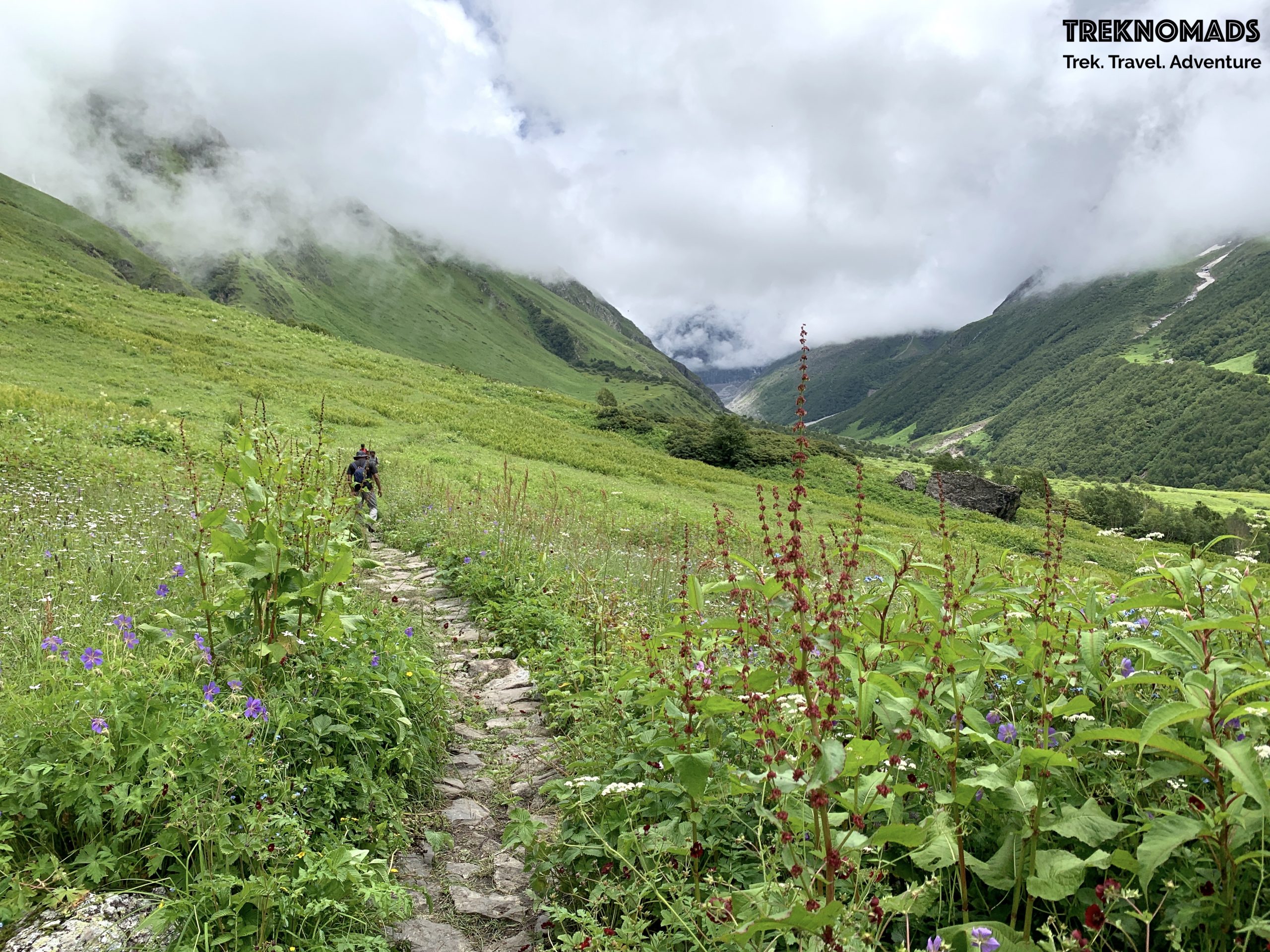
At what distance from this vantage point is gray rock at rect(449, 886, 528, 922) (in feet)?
12.5

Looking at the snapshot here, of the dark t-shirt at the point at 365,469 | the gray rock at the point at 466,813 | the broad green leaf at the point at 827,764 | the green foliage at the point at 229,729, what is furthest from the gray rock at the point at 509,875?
the dark t-shirt at the point at 365,469

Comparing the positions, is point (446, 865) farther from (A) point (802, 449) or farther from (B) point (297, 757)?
(A) point (802, 449)

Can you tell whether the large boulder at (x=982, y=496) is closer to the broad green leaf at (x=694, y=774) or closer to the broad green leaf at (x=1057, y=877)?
the broad green leaf at (x=1057, y=877)

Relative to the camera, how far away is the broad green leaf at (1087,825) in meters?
2.42

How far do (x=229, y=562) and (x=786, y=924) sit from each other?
4150 mm

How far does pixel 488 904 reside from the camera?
3.89m

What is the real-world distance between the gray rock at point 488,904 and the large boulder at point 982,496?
53.2 metres

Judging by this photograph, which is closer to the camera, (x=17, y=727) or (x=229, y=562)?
(x=17, y=727)

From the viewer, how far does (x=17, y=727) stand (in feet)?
10.6

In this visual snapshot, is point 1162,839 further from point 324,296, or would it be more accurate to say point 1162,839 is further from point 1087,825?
point 324,296

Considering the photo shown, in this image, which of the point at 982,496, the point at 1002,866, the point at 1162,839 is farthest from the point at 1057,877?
the point at 982,496

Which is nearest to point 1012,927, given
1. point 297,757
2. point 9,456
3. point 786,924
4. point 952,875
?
point 952,875

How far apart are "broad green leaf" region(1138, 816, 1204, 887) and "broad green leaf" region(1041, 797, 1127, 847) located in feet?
0.83

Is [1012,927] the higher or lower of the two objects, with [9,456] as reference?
lower
